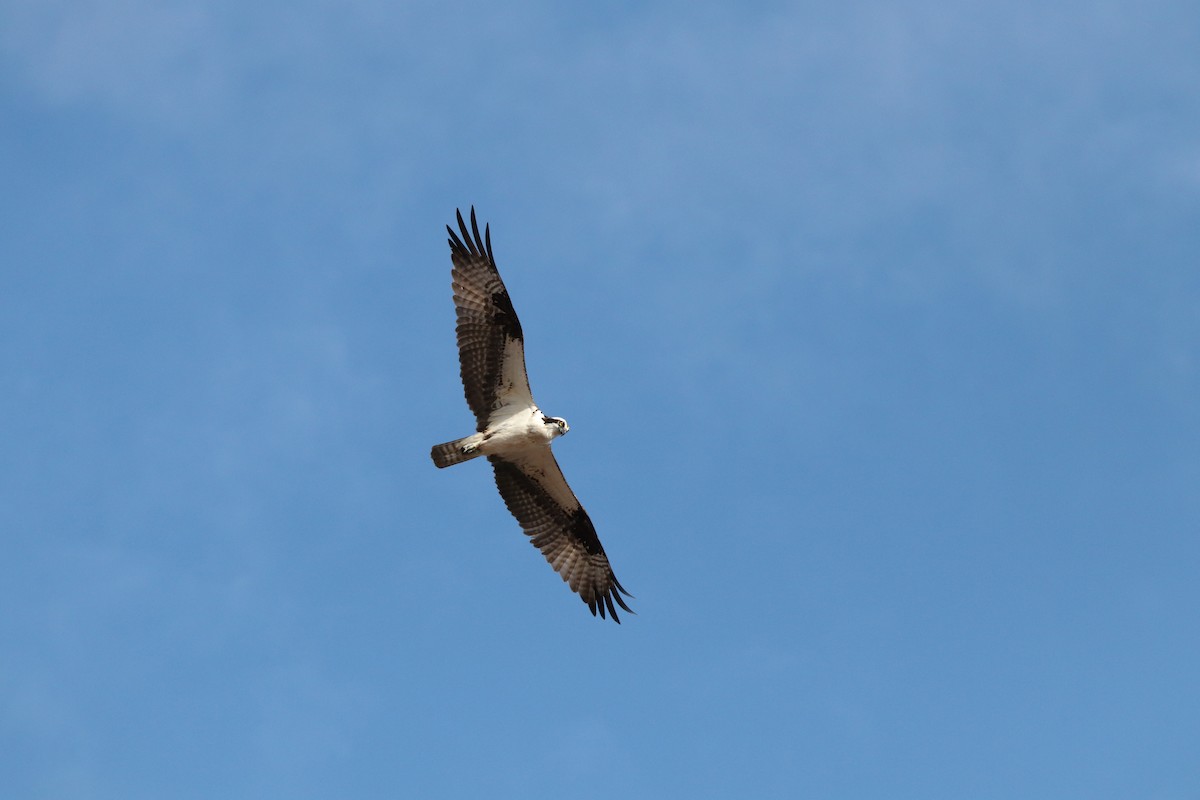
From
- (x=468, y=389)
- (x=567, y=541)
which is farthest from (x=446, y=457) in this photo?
(x=567, y=541)

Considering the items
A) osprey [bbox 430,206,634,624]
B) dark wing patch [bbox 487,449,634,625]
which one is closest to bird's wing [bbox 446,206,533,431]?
osprey [bbox 430,206,634,624]

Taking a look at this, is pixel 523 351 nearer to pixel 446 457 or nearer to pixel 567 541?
pixel 446 457

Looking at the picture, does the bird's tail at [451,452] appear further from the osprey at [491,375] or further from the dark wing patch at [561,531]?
the dark wing patch at [561,531]

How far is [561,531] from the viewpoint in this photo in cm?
2067

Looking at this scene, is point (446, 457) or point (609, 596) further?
point (609, 596)

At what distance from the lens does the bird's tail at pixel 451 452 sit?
18.8 metres

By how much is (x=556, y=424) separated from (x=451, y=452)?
5.06 feet

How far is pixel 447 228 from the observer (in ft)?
63.0

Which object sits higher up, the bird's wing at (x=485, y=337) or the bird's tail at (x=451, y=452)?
the bird's wing at (x=485, y=337)

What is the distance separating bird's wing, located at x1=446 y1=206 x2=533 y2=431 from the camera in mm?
18766

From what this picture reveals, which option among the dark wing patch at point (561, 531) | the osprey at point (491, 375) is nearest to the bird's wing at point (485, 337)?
the osprey at point (491, 375)

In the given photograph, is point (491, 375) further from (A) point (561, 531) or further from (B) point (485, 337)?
(A) point (561, 531)

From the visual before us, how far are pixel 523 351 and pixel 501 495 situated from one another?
8.59ft

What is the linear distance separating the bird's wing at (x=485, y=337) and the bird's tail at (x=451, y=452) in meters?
0.34
